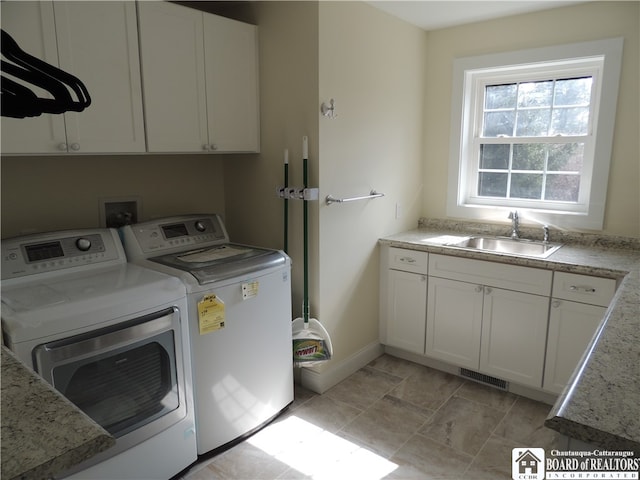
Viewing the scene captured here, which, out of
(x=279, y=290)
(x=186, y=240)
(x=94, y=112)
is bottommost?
(x=279, y=290)

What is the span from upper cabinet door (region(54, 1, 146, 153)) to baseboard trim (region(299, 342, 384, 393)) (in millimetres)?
1640

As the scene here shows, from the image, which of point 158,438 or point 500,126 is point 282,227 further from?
point 500,126

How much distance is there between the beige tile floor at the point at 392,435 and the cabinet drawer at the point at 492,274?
691mm

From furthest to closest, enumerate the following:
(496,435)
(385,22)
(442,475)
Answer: (385,22) < (496,435) < (442,475)

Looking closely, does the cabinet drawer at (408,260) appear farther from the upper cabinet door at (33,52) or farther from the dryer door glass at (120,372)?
the upper cabinet door at (33,52)


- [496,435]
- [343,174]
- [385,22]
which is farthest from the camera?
[385,22]

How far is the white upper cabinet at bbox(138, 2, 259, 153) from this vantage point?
2.26 meters

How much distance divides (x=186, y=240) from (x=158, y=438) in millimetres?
1045

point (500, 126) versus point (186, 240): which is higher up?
point (500, 126)

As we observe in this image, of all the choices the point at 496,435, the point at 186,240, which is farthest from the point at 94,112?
the point at 496,435

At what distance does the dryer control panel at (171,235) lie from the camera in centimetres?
238

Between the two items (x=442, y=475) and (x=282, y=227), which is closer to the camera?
(x=442, y=475)

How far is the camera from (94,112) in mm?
2062

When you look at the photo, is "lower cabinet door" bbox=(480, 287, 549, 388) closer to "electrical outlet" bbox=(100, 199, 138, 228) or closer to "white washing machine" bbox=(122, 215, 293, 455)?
"white washing machine" bbox=(122, 215, 293, 455)
